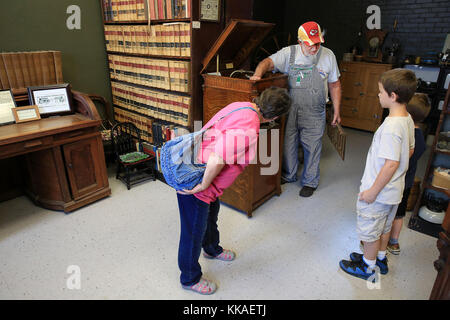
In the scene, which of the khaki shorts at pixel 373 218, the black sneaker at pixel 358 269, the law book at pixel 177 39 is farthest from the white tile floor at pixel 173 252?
the law book at pixel 177 39

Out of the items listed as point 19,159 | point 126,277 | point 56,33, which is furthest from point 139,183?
point 56,33

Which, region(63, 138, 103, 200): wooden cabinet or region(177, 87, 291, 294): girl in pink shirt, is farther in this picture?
region(63, 138, 103, 200): wooden cabinet

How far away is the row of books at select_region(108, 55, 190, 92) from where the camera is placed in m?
2.83

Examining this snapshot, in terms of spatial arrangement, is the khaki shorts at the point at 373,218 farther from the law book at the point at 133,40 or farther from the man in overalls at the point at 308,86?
the law book at the point at 133,40

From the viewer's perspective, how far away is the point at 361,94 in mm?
4977

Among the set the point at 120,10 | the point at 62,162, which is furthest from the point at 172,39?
the point at 62,162

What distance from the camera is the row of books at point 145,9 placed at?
2.63 meters

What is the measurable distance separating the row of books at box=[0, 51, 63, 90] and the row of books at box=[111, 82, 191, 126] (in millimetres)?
733

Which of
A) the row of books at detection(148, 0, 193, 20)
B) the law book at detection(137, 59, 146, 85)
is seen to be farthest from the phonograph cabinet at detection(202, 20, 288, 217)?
the law book at detection(137, 59, 146, 85)

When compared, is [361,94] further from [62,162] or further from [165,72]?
[62,162]

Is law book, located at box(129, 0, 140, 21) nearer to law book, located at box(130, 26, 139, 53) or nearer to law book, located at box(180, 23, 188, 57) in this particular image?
law book, located at box(130, 26, 139, 53)

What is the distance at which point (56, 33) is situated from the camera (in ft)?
10.3

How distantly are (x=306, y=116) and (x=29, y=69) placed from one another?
269 centimetres
